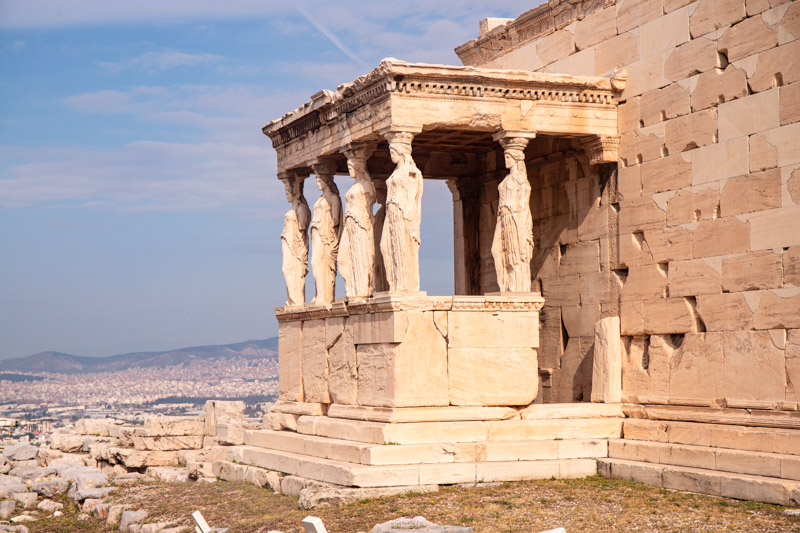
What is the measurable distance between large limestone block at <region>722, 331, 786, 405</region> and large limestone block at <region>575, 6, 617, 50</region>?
4637 mm

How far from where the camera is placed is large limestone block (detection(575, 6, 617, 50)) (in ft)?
49.5

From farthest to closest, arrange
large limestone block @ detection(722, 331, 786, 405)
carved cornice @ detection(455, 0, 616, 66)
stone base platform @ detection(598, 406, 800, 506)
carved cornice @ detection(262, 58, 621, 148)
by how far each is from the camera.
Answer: carved cornice @ detection(455, 0, 616, 66) < carved cornice @ detection(262, 58, 621, 148) < large limestone block @ detection(722, 331, 786, 405) < stone base platform @ detection(598, 406, 800, 506)

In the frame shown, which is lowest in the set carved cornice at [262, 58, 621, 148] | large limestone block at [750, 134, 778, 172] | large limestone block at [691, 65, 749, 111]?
large limestone block at [750, 134, 778, 172]

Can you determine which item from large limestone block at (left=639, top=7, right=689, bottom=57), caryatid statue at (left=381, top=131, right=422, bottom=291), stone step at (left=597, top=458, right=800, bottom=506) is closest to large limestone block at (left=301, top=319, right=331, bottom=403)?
caryatid statue at (left=381, top=131, right=422, bottom=291)

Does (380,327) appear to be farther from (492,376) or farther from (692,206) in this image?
Answer: (692,206)

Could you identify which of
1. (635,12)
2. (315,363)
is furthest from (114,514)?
(635,12)

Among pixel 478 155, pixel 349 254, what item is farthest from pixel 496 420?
pixel 478 155

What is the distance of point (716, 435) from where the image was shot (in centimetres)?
1267

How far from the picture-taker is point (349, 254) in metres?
14.9

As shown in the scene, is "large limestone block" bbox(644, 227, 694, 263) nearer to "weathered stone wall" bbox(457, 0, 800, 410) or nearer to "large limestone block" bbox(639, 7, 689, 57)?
"weathered stone wall" bbox(457, 0, 800, 410)

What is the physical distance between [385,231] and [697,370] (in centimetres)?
408

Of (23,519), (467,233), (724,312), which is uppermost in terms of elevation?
(467,233)

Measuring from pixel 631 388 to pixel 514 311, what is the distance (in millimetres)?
1880

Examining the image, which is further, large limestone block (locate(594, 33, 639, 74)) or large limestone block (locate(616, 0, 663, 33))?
large limestone block (locate(594, 33, 639, 74))
